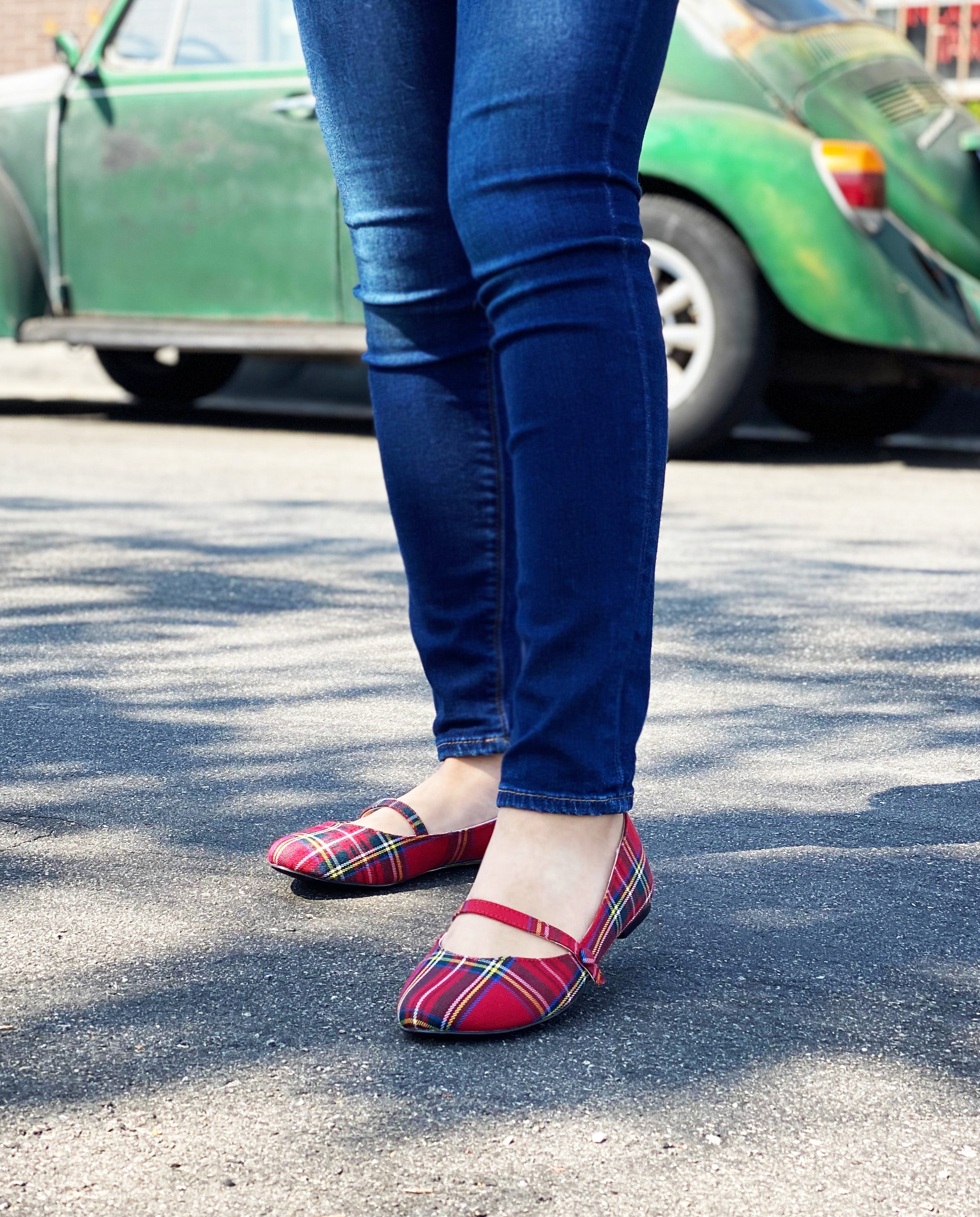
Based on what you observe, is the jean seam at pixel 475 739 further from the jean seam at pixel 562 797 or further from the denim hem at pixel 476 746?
the jean seam at pixel 562 797

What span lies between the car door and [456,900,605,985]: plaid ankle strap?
4694 millimetres

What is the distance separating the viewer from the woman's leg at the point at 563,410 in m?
1.41

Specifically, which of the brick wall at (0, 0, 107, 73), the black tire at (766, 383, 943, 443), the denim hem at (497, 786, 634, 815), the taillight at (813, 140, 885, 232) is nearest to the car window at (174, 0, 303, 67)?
the taillight at (813, 140, 885, 232)

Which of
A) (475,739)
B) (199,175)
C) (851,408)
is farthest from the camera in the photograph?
(851,408)

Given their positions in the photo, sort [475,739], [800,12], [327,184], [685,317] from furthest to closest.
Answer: [327,184]
[800,12]
[685,317]
[475,739]

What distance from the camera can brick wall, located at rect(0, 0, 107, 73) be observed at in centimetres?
1059

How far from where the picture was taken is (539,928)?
55.7 inches

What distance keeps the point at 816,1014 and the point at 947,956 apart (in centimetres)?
20

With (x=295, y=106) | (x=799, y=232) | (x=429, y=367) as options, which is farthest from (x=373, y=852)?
(x=295, y=106)

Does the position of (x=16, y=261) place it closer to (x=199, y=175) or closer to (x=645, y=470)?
(x=199, y=175)

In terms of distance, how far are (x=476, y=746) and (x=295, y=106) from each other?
459 cm

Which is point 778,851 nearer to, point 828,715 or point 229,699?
point 828,715

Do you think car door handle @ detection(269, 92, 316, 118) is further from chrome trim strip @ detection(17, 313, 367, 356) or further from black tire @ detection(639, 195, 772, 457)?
black tire @ detection(639, 195, 772, 457)

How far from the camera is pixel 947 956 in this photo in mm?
1530
